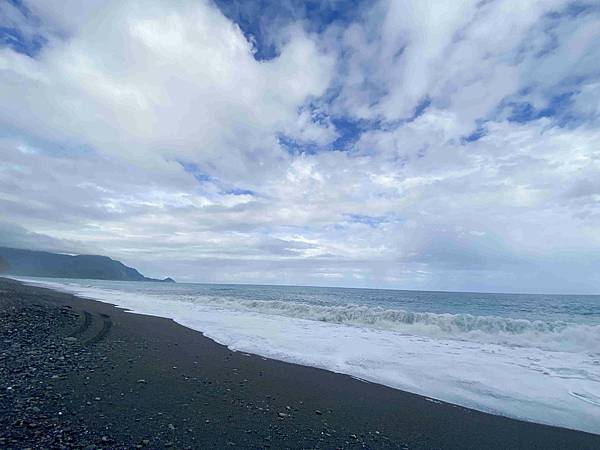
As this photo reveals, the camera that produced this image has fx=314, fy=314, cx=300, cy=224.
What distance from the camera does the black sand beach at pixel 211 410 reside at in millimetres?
4387

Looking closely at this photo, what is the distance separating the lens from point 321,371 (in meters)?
8.70

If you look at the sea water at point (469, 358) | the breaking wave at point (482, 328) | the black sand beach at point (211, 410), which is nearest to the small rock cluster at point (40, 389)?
the black sand beach at point (211, 410)

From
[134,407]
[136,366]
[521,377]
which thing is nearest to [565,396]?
[521,377]

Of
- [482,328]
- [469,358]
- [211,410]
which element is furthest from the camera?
[482,328]

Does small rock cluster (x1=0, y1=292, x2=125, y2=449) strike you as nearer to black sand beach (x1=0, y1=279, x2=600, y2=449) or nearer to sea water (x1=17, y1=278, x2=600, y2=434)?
black sand beach (x1=0, y1=279, x2=600, y2=449)

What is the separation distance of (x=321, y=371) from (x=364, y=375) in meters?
1.17

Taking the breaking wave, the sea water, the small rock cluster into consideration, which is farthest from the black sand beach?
the breaking wave

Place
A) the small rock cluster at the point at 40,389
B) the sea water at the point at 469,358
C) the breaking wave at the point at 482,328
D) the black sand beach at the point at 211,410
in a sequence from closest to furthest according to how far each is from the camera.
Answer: the small rock cluster at the point at 40,389, the black sand beach at the point at 211,410, the sea water at the point at 469,358, the breaking wave at the point at 482,328

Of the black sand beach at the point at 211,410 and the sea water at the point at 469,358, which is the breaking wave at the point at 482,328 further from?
the black sand beach at the point at 211,410

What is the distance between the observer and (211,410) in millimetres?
5441

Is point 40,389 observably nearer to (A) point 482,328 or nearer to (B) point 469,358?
(B) point 469,358

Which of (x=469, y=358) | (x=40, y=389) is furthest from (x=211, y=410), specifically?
(x=469, y=358)

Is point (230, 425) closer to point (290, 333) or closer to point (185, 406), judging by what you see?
point (185, 406)

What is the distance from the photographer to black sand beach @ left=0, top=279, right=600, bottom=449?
4.39m
